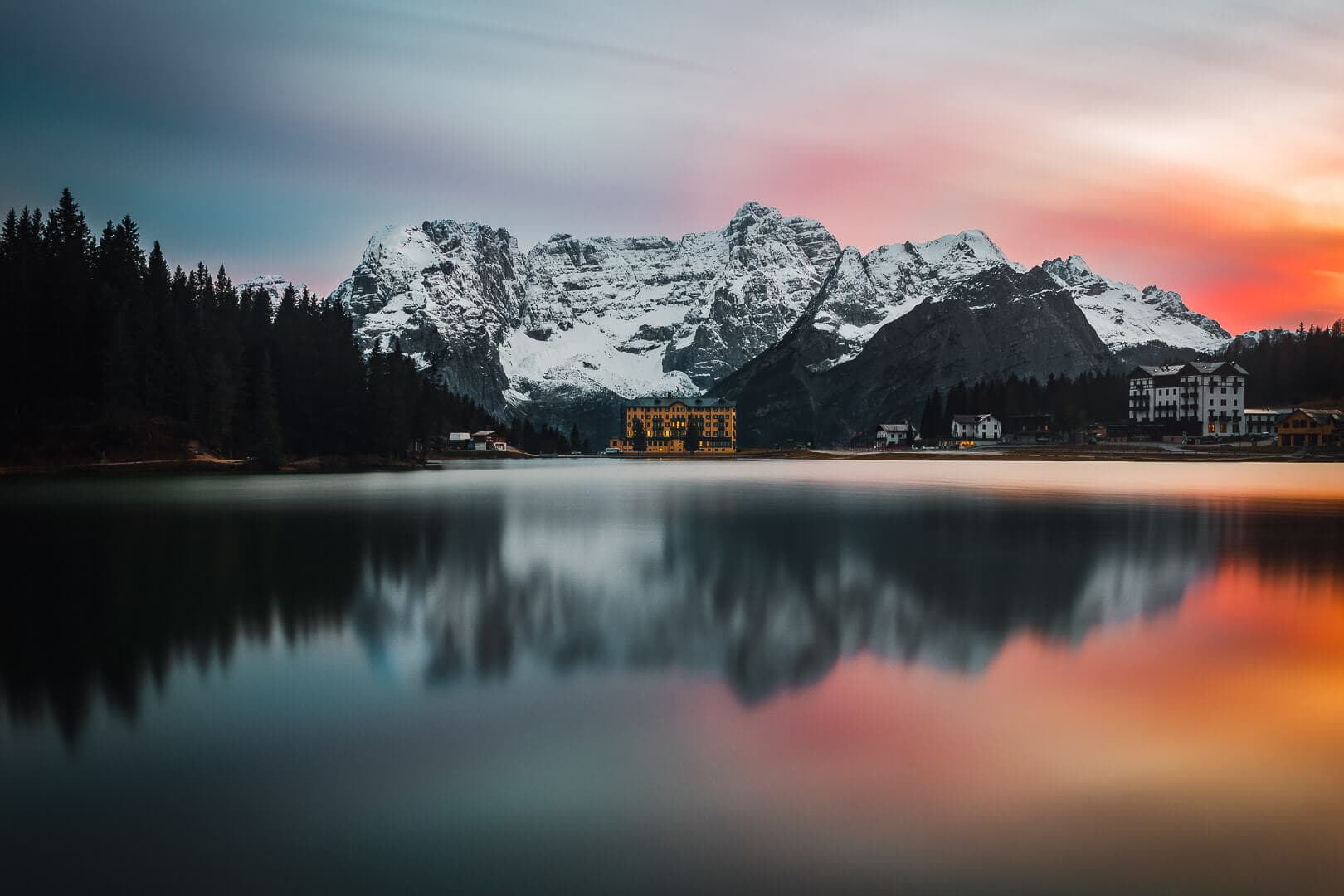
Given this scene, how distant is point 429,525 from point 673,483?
43794 mm

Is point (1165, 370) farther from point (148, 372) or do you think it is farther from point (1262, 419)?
point (148, 372)

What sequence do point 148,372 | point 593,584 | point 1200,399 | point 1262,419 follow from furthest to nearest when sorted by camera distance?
point 1200,399
point 1262,419
point 148,372
point 593,584

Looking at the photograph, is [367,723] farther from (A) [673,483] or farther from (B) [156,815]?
(A) [673,483]

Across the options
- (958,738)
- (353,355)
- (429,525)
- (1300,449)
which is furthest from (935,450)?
(958,738)

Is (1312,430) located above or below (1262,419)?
below

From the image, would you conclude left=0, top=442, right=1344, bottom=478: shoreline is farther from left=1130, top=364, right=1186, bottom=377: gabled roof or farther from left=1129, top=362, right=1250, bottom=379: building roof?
left=1130, top=364, right=1186, bottom=377: gabled roof

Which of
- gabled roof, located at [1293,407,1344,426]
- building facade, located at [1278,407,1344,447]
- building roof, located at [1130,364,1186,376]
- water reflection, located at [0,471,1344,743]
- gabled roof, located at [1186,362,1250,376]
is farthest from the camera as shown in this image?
building roof, located at [1130,364,1186,376]

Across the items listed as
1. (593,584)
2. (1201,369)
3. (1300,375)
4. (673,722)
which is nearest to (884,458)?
(1201,369)

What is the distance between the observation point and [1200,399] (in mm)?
170625

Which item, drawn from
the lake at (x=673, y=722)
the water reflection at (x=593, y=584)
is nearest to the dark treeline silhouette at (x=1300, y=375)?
the water reflection at (x=593, y=584)

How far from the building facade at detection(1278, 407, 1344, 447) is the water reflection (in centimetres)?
12057

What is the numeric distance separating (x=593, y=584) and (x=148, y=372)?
301ft

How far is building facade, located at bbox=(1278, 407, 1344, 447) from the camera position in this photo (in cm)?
14250

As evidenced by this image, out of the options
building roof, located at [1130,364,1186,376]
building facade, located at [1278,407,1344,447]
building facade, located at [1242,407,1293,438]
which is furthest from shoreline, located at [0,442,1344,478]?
building roof, located at [1130,364,1186,376]
